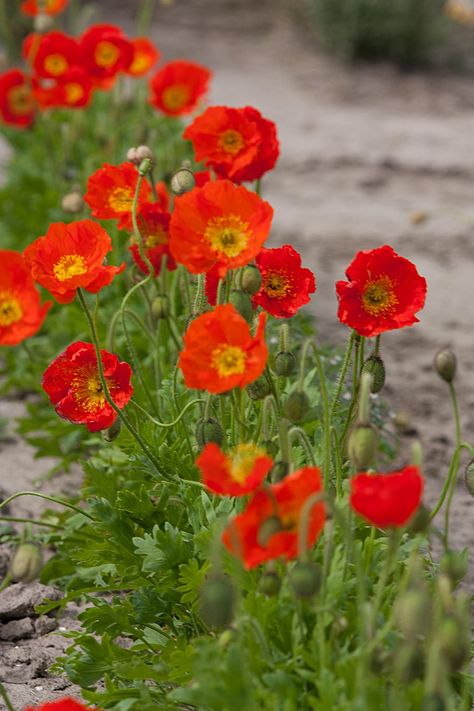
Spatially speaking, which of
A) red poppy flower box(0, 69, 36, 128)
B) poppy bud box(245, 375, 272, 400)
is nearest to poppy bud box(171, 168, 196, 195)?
poppy bud box(245, 375, 272, 400)

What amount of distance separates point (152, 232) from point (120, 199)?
4.7 inches

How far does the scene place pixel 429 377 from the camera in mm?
4422

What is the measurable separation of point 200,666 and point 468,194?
191 inches

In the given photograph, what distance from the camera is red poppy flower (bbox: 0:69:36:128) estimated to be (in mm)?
4938

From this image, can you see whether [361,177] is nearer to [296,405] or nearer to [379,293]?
[379,293]

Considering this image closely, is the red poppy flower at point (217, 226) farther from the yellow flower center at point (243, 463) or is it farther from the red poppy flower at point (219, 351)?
the yellow flower center at point (243, 463)

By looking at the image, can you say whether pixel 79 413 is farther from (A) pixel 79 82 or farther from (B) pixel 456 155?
(B) pixel 456 155

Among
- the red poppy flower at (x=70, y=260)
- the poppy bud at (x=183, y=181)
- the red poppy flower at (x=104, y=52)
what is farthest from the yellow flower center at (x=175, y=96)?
the red poppy flower at (x=70, y=260)

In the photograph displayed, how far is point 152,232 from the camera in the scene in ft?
9.42

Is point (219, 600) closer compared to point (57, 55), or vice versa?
point (219, 600)

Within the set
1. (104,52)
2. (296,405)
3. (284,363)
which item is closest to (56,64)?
(104,52)

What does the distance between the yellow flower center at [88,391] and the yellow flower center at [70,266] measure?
0.71ft

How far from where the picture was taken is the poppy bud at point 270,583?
194 centimetres

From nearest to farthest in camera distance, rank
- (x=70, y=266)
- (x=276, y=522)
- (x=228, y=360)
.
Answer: (x=276, y=522) → (x=228, y=360) → (x=70, y=266)
